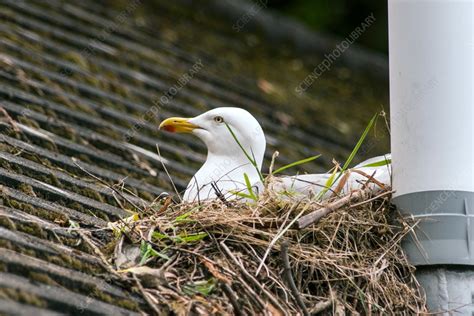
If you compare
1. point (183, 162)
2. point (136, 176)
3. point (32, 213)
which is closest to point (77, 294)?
point (32, 213)

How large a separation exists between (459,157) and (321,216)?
1.61 ft

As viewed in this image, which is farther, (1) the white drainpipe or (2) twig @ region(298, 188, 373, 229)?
(1) the white drainpipe

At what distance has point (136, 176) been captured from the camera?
4824 mm

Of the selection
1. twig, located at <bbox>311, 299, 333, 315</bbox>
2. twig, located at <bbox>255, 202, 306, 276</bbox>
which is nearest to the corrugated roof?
twig, located at <bbox>255, 202, 306, 276</bbox>

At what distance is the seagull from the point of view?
3.80 m

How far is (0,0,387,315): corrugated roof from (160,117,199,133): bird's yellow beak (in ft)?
0.87

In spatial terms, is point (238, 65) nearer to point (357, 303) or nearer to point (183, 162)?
point (183, 162)

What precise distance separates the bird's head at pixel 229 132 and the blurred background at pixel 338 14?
398 centimetres

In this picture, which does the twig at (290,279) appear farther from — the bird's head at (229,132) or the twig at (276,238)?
the bird's head at (229,132)

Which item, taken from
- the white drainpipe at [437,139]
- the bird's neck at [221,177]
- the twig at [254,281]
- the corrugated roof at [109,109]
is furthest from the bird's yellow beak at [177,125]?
the twig at [254,281]

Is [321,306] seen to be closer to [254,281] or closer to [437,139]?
[254,281]

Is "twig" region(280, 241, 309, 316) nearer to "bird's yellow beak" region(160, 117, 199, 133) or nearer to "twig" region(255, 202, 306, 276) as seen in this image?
"twig" region(255, 202, 306, 276)

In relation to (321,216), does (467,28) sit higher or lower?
higher

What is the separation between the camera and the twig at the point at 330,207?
3.35 m
